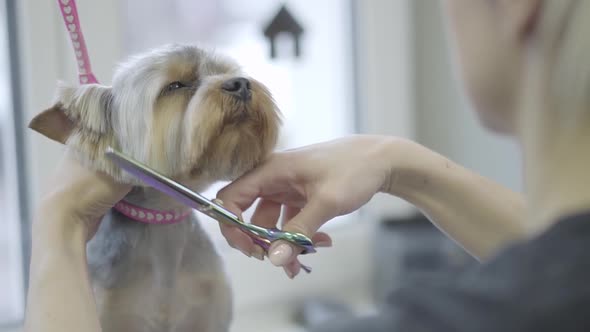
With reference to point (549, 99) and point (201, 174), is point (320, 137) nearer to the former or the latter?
point (201, 174)

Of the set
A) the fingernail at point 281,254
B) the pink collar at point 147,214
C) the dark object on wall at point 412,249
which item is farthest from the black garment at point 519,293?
the dark object on wall at point 412,249

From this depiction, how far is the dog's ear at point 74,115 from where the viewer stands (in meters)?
0.85

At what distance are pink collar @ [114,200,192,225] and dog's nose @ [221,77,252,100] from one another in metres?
0.20

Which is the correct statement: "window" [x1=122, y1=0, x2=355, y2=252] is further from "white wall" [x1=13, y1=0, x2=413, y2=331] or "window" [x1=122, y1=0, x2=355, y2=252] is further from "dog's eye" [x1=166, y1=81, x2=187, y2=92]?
"dog's eye" [x1=166, y1=81, x2=187, y2=92]

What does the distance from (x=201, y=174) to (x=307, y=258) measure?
83cm

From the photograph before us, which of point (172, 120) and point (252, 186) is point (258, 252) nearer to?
Answer: point (252, 186)

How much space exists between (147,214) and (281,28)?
577 millimetres

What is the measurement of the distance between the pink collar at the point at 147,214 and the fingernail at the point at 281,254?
0.75ft

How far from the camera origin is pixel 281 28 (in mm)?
1340

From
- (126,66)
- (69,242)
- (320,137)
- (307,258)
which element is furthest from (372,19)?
(69,242)

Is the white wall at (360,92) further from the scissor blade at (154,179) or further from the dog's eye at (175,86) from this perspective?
the scissor blade at (154,179)

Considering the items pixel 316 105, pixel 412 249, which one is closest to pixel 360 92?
pixel 316 105

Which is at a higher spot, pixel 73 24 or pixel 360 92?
pixel 73 24

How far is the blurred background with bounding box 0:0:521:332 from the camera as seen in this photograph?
120cm
